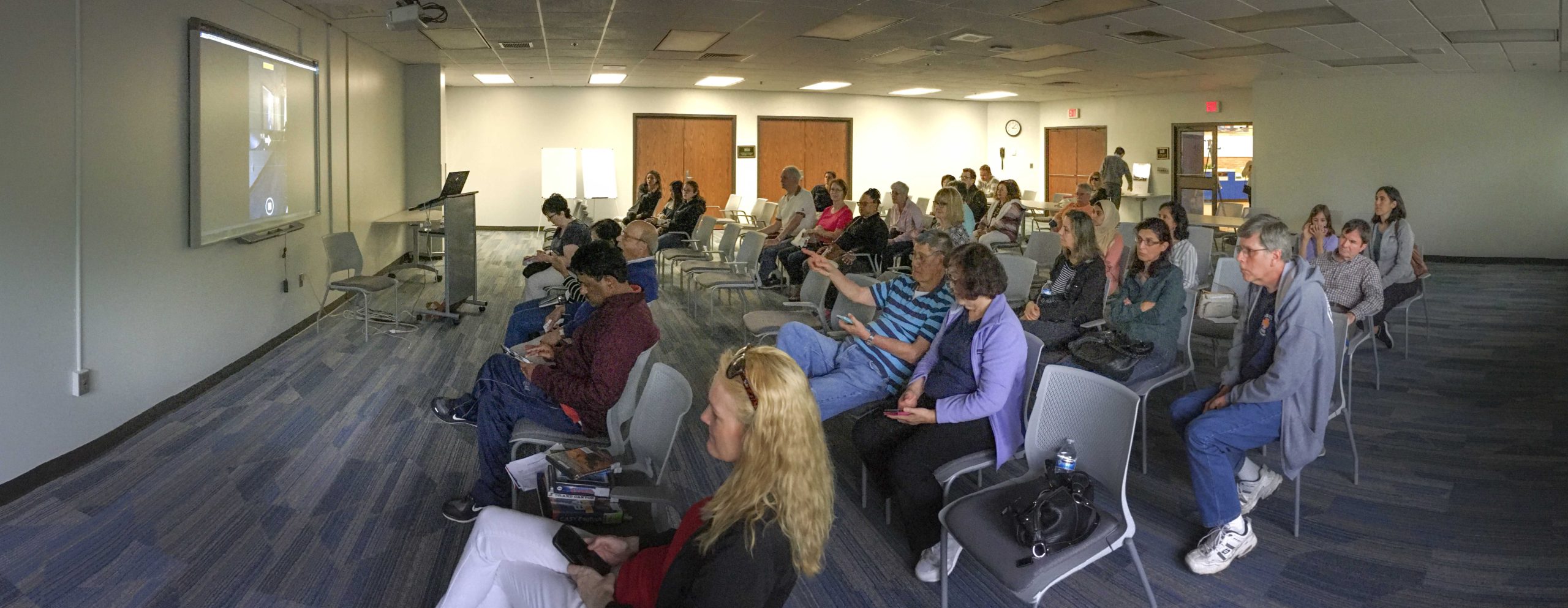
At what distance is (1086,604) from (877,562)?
0.76m

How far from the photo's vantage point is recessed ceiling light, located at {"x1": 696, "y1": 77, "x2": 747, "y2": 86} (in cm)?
1553

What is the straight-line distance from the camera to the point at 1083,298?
211 inches

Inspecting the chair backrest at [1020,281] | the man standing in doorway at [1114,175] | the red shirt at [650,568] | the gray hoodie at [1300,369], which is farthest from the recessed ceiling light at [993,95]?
the red shirt at [650,568]

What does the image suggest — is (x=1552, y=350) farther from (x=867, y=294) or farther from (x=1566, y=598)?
(x=867, y=294)

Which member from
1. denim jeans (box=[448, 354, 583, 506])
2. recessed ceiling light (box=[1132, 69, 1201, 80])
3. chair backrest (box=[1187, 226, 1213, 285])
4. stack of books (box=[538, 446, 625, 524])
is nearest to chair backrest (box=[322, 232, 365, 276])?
denim jeans (box=[448, 354, 583, 506])

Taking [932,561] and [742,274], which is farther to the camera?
[742,274]

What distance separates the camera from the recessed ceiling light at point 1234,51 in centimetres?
1062

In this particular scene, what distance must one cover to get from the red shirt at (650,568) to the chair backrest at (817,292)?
12.0 feet

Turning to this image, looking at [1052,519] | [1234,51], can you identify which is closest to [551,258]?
[1052,519]

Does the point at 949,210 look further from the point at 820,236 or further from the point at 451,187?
the point at 451,187

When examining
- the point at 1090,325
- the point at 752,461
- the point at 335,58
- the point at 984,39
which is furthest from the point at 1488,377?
the point at 335,58

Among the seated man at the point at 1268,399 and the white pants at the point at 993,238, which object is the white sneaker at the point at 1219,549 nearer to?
the seated man at the point at 1268,399

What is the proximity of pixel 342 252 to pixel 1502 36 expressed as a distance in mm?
11017

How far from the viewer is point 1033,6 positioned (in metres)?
8.02
